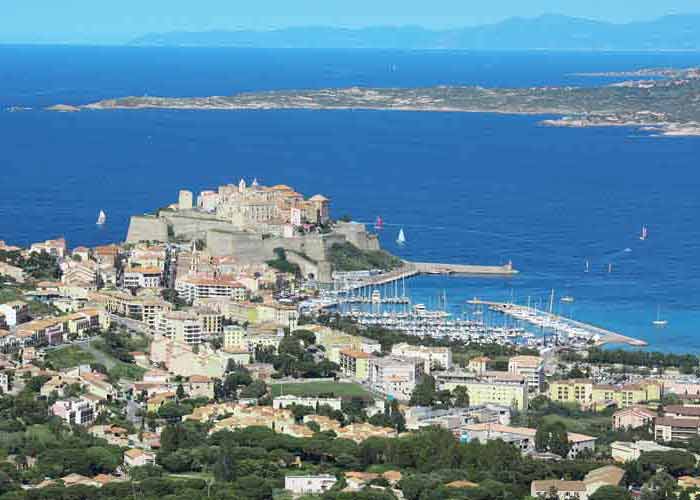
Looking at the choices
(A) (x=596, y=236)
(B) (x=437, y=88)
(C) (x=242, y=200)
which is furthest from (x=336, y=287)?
(B) (x=437, y=88)

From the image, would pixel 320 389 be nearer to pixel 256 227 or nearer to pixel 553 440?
pixel 553 440

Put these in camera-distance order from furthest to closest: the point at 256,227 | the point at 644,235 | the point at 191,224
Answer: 1. the point at 644,235
2. the point at 191,224
3. the point at 256,227

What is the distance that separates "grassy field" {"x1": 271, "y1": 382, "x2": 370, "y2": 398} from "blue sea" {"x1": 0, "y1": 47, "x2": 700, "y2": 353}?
21.4ft

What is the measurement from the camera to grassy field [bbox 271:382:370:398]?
27.4m

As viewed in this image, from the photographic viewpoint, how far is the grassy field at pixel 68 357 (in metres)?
28.9

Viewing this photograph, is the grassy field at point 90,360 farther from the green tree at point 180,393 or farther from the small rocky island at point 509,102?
the small rocky island at point 509,102

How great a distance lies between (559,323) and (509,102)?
192 ft

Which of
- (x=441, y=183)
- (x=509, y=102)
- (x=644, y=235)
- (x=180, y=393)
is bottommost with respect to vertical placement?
(x=509, y=102)

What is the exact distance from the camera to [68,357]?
29.2 m

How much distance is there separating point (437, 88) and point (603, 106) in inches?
439

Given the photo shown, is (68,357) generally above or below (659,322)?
above

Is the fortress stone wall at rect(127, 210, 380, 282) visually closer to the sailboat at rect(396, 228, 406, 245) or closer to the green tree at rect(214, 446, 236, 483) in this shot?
the sailboat at rect(396, 228, 406, 245)

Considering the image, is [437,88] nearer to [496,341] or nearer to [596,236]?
[596,236]

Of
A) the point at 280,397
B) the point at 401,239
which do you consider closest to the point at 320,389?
the point at 280,397
